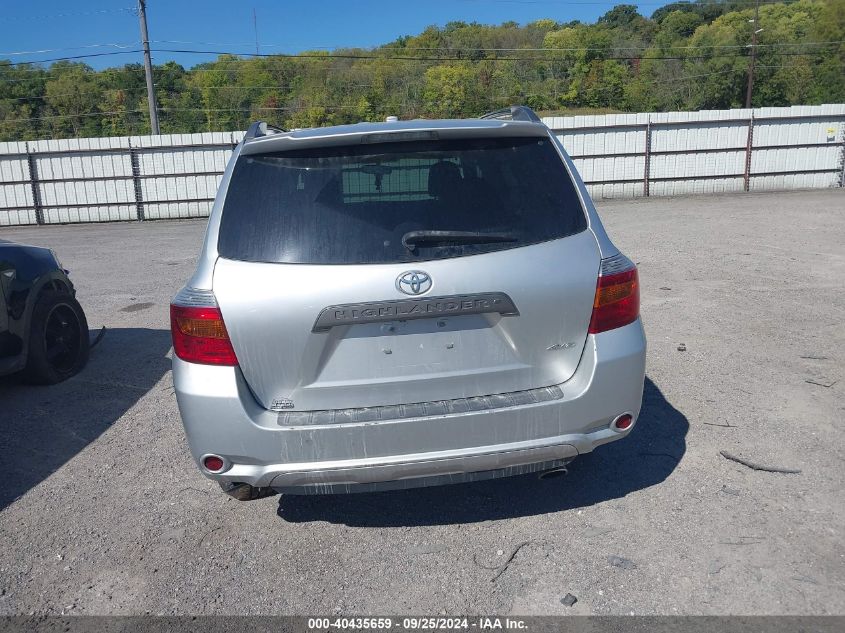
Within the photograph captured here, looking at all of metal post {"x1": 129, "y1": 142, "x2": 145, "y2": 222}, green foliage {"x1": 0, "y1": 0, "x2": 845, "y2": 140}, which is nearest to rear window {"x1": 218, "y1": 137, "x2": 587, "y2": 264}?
metal post {"x1": 129, "y1": 142, "x2": 145, "y2": 222}

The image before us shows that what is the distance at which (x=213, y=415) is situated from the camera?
9.16 ft

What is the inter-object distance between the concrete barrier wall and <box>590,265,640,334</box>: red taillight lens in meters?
17.8

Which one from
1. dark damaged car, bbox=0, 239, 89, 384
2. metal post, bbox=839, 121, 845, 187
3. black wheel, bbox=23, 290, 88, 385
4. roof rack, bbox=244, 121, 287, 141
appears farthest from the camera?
metal post, bbox=839, 121, 845, 187

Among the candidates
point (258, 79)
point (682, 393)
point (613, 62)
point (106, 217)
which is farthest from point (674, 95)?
point (682, 393)

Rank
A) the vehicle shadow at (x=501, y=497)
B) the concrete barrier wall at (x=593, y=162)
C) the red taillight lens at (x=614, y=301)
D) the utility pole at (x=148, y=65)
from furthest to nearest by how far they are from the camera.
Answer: the utility pole at (x=148, y=65), the concrete barrier wall at (x=593, y=162), the vehicle shadow at (x=501, y=497), the red taillight lens at (x=614, y=301)

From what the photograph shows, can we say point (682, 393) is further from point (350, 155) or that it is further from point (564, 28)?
point (564, 28)

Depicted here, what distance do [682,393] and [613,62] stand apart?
8568cm

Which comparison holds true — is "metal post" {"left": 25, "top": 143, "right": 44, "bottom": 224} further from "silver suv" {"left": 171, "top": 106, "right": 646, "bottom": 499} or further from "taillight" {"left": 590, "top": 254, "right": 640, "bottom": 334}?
"taillight" {"left": 590, "top": 254, "right": 640, "bottom": 334}

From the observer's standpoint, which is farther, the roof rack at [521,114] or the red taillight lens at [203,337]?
the roof rack at [521,114]

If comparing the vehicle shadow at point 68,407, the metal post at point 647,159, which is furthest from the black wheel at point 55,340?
the metal post at point 647,159

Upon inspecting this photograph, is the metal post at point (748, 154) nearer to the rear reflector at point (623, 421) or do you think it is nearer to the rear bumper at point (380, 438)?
the rear reflector at point (623, 421)

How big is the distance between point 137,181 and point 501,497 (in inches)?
768

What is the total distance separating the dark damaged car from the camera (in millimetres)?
5211

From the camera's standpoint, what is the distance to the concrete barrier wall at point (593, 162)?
1992 centimetres
